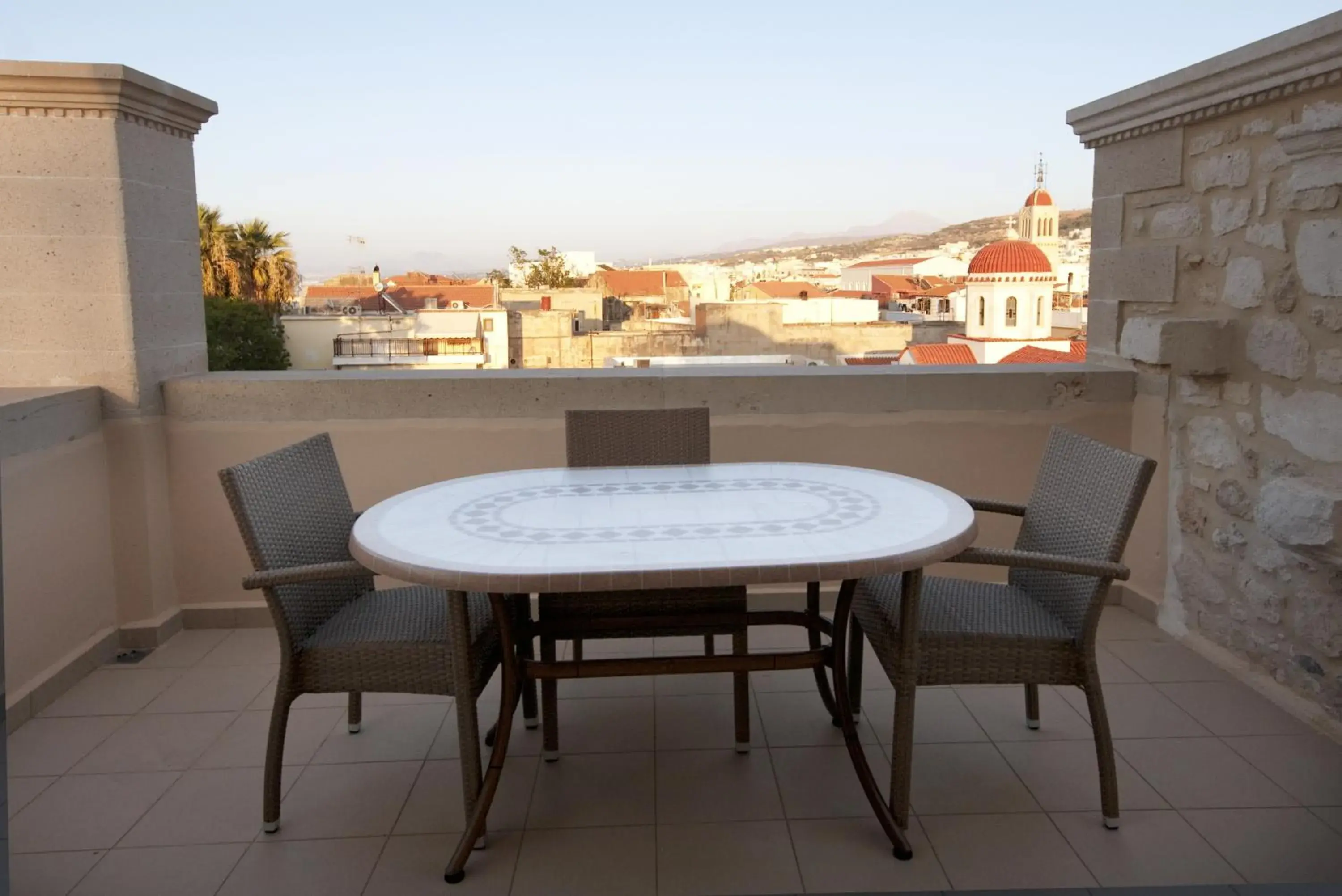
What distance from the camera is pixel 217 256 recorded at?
2006 cm

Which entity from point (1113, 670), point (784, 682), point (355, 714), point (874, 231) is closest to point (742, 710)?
point (784, 682)

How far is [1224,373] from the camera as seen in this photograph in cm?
270

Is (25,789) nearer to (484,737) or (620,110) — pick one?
(484,737)

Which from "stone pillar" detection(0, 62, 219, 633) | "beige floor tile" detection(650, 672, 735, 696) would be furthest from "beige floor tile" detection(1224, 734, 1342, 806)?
"stone pillar" detection(0, 62, 219, 633)

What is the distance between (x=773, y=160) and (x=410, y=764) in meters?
67.6

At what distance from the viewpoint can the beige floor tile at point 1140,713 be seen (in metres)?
2.30

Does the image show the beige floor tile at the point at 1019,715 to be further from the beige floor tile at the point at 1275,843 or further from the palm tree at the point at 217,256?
the palm tree at the point at 217,256

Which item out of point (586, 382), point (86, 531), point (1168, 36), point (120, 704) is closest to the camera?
point (120, 704)

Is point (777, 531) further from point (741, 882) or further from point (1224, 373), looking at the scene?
point (1224, 373)

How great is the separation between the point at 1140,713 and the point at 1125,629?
664 mm

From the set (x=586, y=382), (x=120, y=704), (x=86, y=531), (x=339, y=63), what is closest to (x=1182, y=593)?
(x=586, y=382)

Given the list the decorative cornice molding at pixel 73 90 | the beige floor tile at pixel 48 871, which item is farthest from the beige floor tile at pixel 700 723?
the decorative cornice molding at pixel 73 90

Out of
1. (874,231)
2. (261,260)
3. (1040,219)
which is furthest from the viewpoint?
(874,231)

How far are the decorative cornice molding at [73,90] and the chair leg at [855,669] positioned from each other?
2.54 meters
